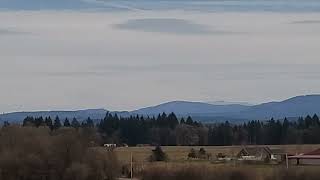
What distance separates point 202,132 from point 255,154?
36.4 m

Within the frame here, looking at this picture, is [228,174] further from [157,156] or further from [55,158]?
[157,156]

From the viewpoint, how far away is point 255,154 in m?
94.8

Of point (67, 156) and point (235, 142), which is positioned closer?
point (67, 156)

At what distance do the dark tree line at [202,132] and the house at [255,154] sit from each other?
23090 mm

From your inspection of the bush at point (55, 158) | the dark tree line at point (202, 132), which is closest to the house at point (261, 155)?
the dark tree line at point (202, 132)

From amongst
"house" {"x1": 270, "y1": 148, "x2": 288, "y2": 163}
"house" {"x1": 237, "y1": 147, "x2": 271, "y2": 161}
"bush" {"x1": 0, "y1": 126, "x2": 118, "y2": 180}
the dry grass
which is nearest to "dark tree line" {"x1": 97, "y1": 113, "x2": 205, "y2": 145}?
"house" {"x1": 237, "y1": 147, "x2": 271, "y2": 161}

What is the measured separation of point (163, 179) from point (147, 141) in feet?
245

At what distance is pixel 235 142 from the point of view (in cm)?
12688

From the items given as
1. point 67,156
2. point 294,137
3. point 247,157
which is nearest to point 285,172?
point 67,156

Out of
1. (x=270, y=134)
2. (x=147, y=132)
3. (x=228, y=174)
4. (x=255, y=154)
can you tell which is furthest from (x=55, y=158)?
(x=147, y=132)

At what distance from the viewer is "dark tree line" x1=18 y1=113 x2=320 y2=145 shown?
406ft

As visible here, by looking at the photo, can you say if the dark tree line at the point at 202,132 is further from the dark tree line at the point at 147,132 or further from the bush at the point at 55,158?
the bush at the point at 55,158

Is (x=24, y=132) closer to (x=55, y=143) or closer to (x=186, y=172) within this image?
(x=55, y=143)

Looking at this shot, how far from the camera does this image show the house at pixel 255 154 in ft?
288
